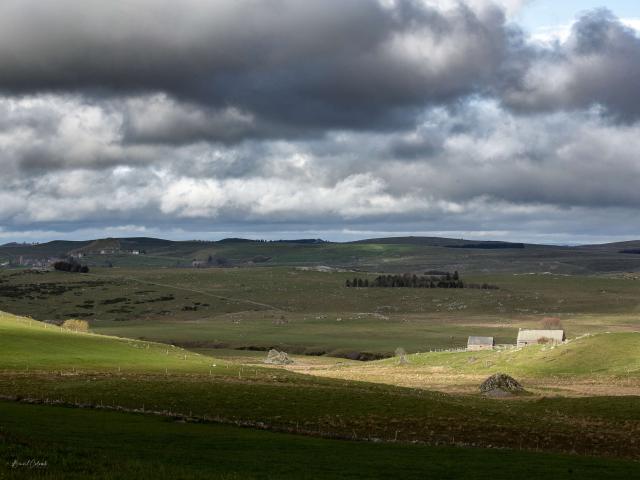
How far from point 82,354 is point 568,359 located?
62.8 metres

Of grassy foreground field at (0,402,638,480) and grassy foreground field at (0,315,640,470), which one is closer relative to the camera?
grassy foreground field at (0,402,638,480)

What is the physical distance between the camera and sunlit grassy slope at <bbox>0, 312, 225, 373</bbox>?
254 ft

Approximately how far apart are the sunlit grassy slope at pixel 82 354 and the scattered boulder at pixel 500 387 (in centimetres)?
2842

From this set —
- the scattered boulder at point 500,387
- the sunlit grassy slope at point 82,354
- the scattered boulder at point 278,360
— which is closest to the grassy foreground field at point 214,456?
the sunlit grassy slope at point 82,354

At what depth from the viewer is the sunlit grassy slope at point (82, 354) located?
77312mm

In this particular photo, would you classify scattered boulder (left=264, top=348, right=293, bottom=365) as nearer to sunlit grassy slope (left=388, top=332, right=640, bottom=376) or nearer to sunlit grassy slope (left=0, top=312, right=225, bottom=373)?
sunlit grassy slope (left=0, top=312, right=225, bottom=373)

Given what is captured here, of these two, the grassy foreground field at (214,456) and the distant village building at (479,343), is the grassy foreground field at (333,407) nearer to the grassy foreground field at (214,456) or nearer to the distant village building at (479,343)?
Result: the grassy foreground field at (214,456)

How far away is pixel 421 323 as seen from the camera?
197 m

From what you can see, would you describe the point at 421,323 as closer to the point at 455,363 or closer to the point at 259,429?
the point at 455,363

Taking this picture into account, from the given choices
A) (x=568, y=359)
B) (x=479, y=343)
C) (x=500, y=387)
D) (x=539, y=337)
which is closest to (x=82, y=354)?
(x=500, y=387)

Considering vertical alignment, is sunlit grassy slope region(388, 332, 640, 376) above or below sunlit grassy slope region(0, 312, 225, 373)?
below

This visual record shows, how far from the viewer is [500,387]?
77188 mm

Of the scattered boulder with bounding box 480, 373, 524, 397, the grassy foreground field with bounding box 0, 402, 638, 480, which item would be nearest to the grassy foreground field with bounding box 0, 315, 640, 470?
the grassy foreground field with bounding box 0, 402, 638, 480

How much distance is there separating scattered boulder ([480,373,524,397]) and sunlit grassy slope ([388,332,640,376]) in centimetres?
2282
